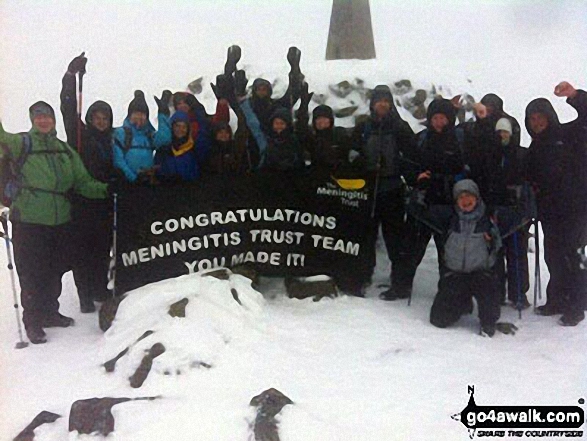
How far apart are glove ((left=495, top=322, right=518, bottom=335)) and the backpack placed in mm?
5119

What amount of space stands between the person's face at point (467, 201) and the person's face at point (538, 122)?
1039 millimetres

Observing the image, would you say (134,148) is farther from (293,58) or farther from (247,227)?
(293,58)

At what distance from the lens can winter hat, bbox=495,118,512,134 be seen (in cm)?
634

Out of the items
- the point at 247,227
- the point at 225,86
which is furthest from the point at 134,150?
the point at 225,86

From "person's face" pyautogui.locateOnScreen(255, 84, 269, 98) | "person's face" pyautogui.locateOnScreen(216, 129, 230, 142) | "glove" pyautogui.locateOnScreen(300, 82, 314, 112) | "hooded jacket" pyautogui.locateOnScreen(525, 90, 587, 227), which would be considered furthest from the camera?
"glove" pyautogui.locateOnScreen(300, 82, 314, 112)

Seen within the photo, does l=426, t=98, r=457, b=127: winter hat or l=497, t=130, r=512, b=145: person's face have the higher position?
l=426, t=98, r=457, b=127: winter hat

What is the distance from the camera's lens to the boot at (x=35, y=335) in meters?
5.79

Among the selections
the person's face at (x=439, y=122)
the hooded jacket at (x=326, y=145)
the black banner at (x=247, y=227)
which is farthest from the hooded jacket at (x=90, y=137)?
the person's face at (x=439, y=122)

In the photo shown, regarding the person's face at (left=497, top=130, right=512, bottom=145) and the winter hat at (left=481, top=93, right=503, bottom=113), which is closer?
the person's face at (left=497, top=130, right=512, bottom=145)

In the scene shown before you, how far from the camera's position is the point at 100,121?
6438mm

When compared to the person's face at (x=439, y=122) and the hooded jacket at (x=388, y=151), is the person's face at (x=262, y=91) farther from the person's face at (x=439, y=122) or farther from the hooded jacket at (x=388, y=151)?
the person's face at (x=439, y=122)

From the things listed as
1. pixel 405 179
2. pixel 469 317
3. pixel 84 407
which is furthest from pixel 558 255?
pixel 84 407

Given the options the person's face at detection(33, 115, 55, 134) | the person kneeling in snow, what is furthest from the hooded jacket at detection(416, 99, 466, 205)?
the person's face at detection(33, 115, 55, 134)

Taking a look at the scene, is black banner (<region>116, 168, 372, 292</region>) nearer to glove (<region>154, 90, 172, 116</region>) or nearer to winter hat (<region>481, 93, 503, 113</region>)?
winter hat (<region>481, 93, 503, 113</region>)
